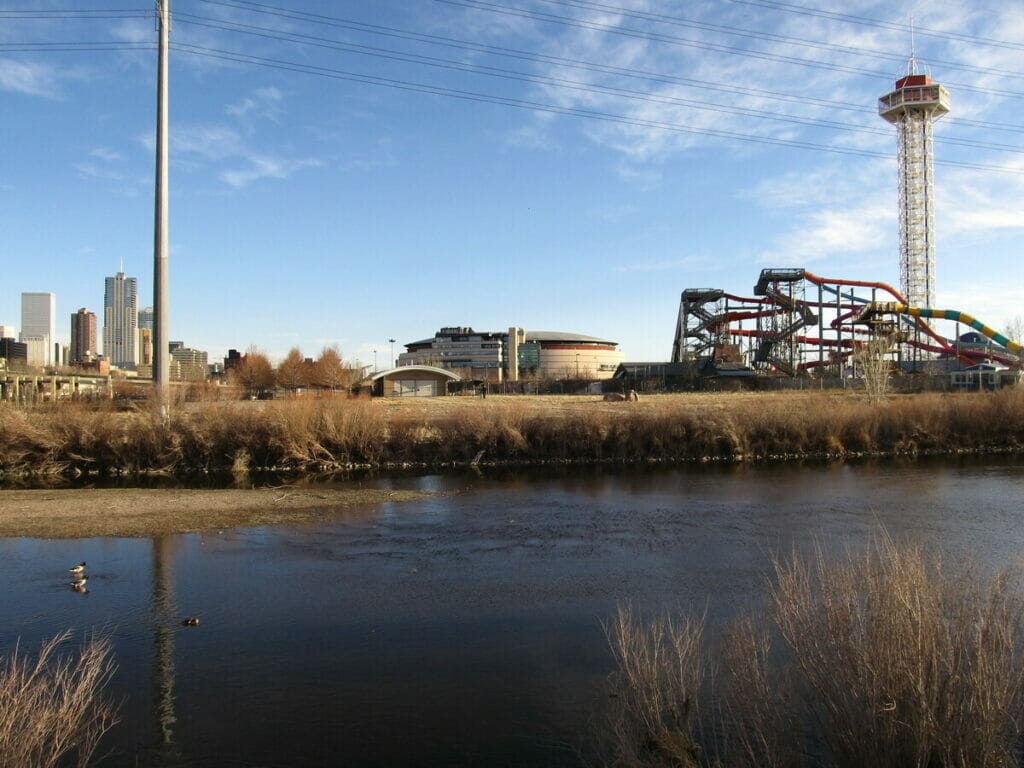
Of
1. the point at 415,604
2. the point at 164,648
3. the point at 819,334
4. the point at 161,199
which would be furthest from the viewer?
the point at 819,334

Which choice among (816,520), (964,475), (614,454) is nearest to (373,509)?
(816,520)

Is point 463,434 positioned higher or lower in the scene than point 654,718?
higher

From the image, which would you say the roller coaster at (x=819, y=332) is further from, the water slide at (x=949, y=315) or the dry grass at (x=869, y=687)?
the dry grass at (x=869, y=687)

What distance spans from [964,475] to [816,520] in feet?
46.3

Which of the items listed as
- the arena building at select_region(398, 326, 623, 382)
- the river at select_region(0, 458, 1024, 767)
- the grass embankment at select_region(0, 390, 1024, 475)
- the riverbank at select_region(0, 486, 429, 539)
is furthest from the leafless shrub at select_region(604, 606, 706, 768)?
the arena building at select_region(398, 326, 623, 382)

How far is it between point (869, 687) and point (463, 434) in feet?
110

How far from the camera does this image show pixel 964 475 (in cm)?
3070

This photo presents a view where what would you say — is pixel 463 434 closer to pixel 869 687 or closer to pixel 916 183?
pixel 869 687

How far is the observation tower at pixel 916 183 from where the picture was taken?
364 ft

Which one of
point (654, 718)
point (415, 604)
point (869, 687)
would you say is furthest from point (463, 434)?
point (869, 687)

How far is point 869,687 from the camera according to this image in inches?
235

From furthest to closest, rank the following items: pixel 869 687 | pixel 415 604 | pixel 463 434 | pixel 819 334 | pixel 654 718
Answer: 1. pixel 819 334
2. pixel 463 434
3. pixel 415 604
4. pixel 654 718
5. pixel 869 687

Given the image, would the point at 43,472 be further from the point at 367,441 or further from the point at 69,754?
the point at 69,754

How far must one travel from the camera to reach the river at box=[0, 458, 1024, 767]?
8.64 metres
